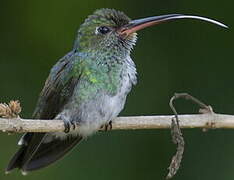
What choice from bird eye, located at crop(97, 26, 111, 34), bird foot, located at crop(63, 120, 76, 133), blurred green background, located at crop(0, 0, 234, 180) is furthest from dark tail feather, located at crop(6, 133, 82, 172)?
bird eye, located at crop(97, 26, 111, 34)

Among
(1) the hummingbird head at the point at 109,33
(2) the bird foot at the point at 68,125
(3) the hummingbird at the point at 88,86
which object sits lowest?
(2) the bird foot at the point at 68,125

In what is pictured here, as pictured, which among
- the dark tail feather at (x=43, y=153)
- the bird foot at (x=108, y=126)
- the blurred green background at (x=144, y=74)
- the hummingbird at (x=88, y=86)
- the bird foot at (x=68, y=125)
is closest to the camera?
the bird foot at (x=68, y=125)

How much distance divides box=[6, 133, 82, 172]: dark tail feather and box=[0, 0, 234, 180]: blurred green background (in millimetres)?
810

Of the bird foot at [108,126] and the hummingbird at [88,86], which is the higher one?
the hummingbird at [88,86]

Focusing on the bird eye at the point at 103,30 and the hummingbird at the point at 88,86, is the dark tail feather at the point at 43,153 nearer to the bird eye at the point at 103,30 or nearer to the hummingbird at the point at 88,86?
the hummingbird at the point at 88,86

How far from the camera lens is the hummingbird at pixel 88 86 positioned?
591cm

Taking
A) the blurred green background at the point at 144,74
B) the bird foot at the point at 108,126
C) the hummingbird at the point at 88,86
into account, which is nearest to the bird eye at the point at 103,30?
the hummingbird at the point at 88,86

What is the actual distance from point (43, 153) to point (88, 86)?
2.79 ft

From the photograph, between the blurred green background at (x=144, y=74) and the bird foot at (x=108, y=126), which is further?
the blurred green background at (x=144, y=74)

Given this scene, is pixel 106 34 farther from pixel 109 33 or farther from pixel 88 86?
pixel 88 86

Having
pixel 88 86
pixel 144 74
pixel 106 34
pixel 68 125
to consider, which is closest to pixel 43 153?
pixel 68 125

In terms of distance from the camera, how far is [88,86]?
595 centimetres

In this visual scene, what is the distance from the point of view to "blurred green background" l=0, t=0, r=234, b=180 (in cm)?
723

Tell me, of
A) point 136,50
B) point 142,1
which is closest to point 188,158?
point 136,50
